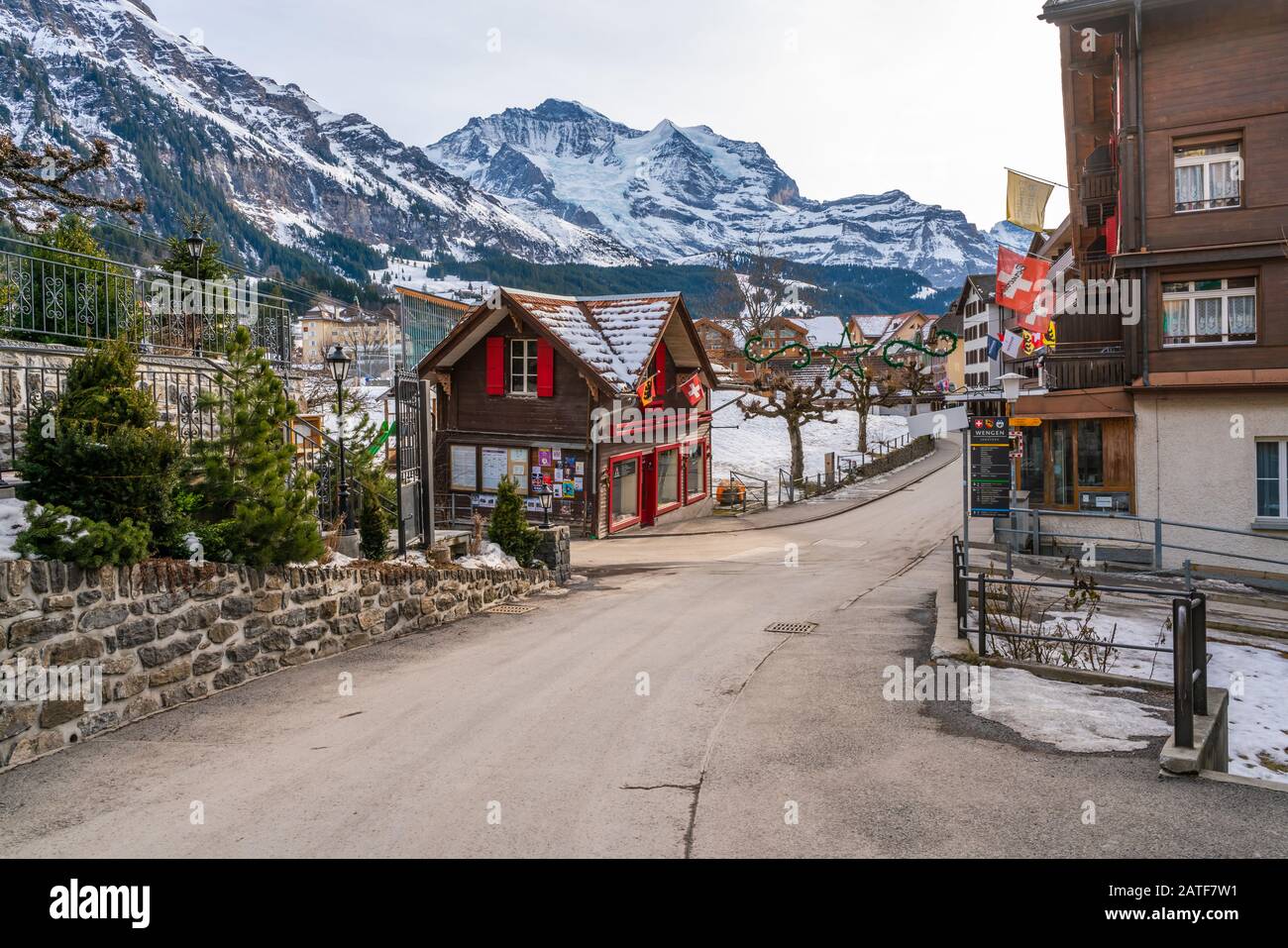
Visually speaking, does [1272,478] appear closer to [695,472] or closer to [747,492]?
[695,472]

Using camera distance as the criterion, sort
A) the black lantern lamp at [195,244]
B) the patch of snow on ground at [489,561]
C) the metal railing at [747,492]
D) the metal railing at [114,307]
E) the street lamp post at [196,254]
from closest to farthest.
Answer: the metal railing at [114,307]
the street lamp post at [196,254]
the black lantern lamp at [195,244]
the patch of snow on ground at [489,561]
the metal railing at [747,492]

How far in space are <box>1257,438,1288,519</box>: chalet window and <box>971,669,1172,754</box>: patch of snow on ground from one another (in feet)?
44.6

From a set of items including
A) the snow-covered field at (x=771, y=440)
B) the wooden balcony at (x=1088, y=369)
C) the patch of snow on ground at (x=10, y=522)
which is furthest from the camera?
the snow-covered field at (x=771, y=440)

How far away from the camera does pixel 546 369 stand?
28359 mm

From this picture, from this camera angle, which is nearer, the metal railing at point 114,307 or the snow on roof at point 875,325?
the metal railing at point 114,307

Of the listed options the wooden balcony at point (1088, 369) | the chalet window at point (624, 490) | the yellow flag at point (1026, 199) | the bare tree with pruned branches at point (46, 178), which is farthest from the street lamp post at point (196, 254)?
the yellow flag at point (1026, 199)

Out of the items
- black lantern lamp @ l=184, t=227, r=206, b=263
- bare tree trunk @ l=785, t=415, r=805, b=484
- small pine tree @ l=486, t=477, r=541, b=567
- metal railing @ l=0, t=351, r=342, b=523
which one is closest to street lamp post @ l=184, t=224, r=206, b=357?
black lantern lamp @ l=184, t=227, r=206, b=263

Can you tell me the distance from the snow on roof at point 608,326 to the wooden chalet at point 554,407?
0.15 feet

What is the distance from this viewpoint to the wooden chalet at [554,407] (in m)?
28.1

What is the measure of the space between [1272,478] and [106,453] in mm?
21117

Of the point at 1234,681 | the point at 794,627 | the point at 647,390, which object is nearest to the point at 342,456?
the point at 794,627

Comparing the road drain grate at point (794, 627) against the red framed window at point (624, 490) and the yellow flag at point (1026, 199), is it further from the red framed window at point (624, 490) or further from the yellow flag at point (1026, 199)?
the yellow flag at point (1026, 199)

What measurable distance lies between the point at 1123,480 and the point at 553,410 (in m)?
16.0

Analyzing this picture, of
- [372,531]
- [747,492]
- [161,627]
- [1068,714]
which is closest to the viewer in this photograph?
[161,627]
